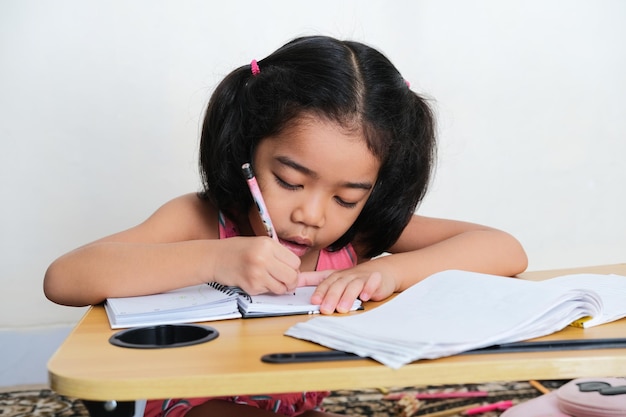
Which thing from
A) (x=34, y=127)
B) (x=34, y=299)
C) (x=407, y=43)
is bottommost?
(x=34, y=299)

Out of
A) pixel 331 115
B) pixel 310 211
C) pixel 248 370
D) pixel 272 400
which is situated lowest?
pixel 272 400

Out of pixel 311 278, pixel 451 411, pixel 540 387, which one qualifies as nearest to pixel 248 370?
pixel 311 278

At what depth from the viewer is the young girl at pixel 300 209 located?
39.3 inches

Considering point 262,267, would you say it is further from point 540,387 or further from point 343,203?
point 540,387

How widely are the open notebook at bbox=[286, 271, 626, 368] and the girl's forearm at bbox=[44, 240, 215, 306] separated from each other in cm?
28

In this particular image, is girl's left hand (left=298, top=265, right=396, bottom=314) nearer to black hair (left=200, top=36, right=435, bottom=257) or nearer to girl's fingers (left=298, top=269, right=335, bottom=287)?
girl's fingers (left=298, top=269, right=335, bottom=287)

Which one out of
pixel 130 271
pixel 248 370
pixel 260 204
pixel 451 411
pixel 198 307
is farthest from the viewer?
pixel 451 411

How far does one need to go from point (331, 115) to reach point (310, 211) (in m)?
0.17

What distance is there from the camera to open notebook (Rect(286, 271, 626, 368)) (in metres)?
0.67

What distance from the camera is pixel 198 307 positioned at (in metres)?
0.88

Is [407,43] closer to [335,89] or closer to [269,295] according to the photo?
[335,89]

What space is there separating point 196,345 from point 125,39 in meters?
1.46

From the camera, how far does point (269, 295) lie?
100 centimetres

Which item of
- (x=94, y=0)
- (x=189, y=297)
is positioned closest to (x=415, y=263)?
(x=189, y=297)
